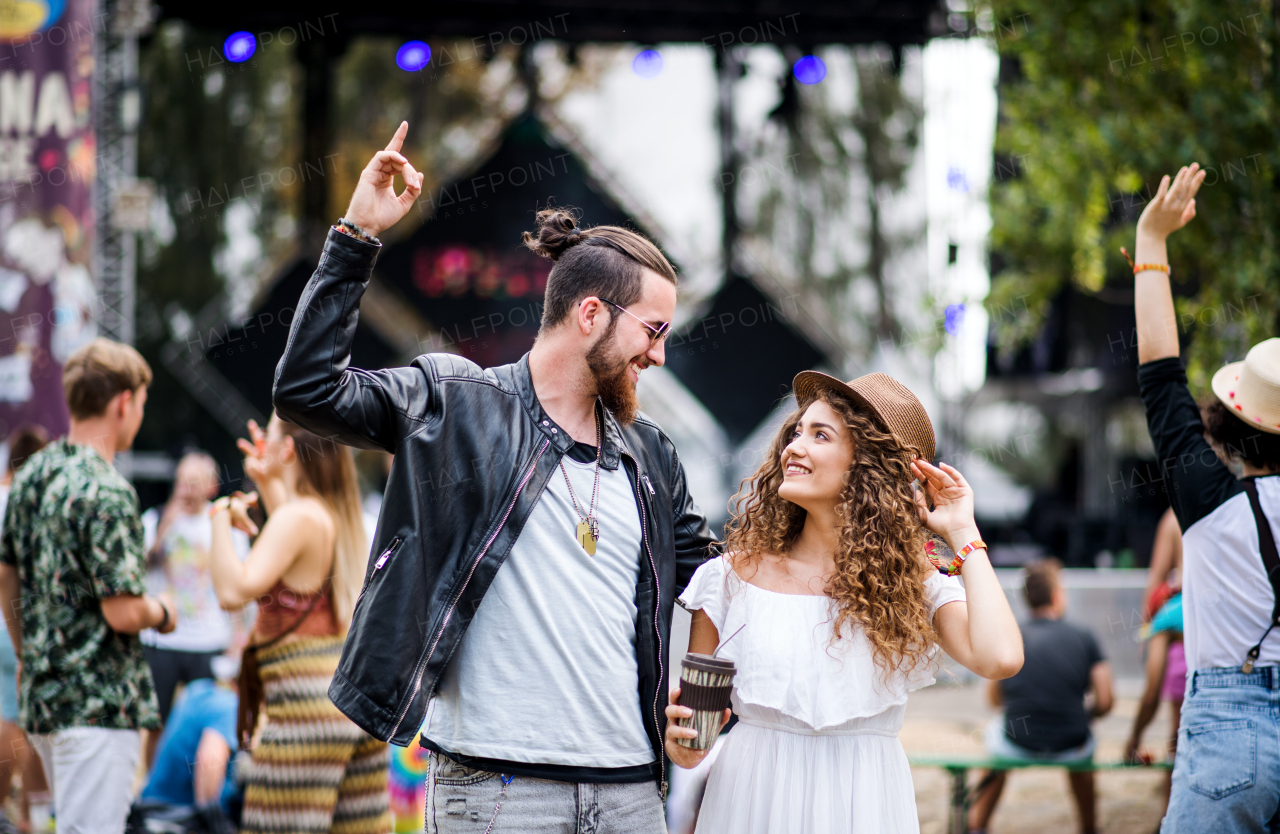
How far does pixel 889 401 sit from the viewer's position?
244 cm

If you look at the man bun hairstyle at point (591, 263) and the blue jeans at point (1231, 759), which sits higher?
the man bun hairstyle at point (591, 263)

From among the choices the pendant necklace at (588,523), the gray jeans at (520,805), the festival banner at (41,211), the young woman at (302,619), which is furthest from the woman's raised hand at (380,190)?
the festival banner at (41,211)

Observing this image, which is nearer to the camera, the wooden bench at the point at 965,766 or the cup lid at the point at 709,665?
the cup lid at the point at 709,665

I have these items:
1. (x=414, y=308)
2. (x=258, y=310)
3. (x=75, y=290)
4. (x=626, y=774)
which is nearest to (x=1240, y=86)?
(x=626, y=774)

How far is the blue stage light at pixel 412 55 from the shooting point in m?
12.6

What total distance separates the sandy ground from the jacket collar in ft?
13.9

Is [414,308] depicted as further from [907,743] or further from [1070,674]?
[1070,674]

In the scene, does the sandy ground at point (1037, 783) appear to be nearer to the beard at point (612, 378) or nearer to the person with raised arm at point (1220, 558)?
the person with raised arm at point (1220, 558)

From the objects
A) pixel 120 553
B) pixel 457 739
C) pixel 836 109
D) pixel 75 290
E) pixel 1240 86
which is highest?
pixel 836 109

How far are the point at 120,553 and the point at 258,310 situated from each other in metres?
9.57

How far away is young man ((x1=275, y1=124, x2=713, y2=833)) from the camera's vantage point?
6.89ft

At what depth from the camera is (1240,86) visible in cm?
592

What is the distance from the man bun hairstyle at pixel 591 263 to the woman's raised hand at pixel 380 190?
1.18ft

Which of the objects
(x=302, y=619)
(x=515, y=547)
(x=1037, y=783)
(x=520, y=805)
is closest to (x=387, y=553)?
(x=515, y=547)
